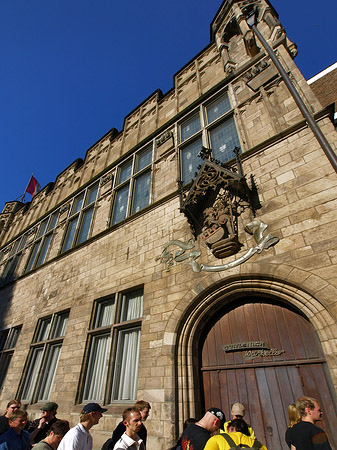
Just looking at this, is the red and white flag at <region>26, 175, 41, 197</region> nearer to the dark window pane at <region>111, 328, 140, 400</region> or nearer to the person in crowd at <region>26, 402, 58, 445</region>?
the dark window pane at <region>111, 328, 140, 400</region>

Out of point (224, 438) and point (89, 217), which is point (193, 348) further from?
point (89, 217)

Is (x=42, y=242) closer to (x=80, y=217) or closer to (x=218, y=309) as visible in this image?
(x=80, y=217)

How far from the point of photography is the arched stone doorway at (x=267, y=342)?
326 centimetres

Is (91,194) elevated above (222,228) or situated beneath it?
elevated above

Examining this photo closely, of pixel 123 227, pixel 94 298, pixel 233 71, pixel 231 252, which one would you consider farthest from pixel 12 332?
pixel 233 71

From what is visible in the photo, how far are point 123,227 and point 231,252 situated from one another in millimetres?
3837

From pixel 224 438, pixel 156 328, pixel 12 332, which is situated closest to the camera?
pixel 224 438

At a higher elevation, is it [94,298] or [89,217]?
[89,217]

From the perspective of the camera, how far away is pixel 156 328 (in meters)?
4.74

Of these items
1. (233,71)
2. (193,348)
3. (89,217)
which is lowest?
(193,348)

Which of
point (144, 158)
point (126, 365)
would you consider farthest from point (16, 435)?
point (144, 158)

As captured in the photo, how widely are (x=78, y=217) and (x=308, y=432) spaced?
9.56m

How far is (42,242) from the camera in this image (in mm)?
11281

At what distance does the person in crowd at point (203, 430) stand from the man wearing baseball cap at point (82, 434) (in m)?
1.04
